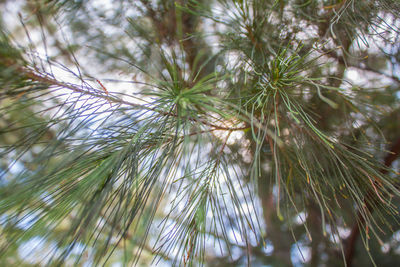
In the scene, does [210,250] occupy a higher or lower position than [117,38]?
lower

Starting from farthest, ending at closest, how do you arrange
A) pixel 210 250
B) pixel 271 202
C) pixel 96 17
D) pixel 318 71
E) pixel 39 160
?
pixel 210 250
pixel 271 202
pixel 96 17
pixel 318 71
pixel 39 160

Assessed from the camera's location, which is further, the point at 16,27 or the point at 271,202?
the point at 271,202

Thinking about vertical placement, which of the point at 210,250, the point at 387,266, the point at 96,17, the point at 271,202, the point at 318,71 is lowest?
the point at 210,250

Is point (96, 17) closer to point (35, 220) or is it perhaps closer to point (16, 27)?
point (16, 27)

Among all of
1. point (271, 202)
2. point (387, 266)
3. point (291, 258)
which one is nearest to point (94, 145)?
point (271, 202)

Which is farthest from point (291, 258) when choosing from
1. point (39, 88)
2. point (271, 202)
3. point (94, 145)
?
point (39, 88)

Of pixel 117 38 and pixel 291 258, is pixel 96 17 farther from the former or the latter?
pixel 291 258

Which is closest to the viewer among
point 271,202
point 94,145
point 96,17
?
point 94,145
